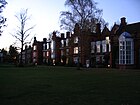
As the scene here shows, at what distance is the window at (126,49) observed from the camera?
177 ft

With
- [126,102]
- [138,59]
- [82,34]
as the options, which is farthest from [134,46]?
[126,102]

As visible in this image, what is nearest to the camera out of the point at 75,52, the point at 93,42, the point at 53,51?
the point at 93,42

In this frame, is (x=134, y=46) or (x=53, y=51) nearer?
(x=134, y=46)

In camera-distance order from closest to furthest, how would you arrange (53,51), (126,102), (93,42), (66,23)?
(126,102) < (66,23) < (93,42) < (53,51)

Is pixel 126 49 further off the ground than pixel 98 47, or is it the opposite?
pixel 98 47

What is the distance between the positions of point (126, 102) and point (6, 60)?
124m

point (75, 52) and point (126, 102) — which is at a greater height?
point (75, 52)

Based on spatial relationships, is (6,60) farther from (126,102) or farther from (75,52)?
(126,102)

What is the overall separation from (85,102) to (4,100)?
12.5ft

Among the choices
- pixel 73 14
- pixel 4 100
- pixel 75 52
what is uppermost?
pixel 73 14

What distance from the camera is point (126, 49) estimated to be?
5441 cm

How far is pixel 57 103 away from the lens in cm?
1008

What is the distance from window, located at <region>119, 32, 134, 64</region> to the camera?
2130 inches

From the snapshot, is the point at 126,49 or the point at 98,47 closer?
the point at 126,49
